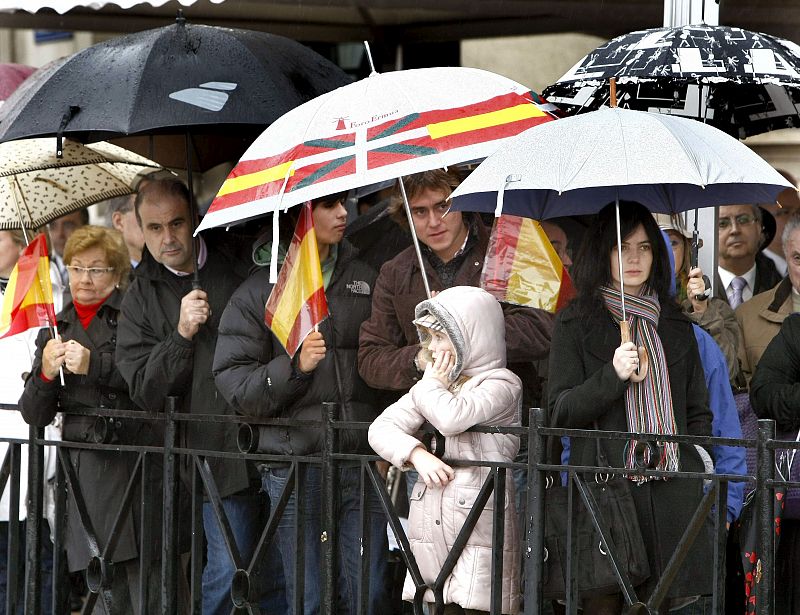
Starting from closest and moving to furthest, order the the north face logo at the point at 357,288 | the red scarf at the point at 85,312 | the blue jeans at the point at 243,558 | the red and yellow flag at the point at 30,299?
the the north face logo at the point at 357,288, the blue jeans at the point at 243,558, the red and yellow flag at the point at 30,299, the red scarf at the point at 85,312

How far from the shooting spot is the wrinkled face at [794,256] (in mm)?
5426

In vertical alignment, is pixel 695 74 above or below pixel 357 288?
above

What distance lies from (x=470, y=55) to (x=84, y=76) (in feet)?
20.5

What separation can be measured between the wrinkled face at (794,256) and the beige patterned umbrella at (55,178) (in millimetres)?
2783

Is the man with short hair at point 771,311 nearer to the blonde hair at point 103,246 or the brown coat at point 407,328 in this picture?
the brown coat at point 407,328

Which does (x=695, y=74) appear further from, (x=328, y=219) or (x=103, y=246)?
(x=103, y=246)

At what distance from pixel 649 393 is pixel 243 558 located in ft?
6.06

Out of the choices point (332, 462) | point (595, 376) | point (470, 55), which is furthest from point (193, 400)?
point (470, 55)

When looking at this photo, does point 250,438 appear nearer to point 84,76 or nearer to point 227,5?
point 84,76

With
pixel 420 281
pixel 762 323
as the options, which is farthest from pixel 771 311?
pixel 420 281

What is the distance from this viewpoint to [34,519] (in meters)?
5.86

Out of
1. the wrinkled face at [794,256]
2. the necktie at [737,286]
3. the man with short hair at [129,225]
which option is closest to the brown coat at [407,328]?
the wrinkled face at [794,256]

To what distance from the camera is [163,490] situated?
18.1 ft

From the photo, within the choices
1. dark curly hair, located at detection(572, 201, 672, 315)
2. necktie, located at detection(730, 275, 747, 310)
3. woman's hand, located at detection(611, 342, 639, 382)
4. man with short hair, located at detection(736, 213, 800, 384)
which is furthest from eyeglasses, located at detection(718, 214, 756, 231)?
woman's hand, located at detection(611, 342, 639, 382)
